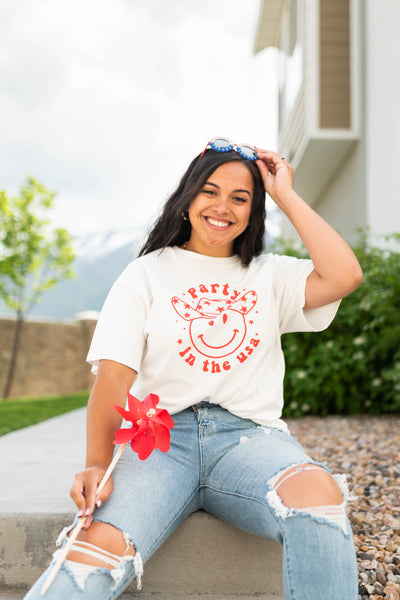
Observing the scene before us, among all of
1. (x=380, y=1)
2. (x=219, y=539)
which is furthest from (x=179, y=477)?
(x=380, y=1)

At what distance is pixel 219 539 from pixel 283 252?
3.81 metres

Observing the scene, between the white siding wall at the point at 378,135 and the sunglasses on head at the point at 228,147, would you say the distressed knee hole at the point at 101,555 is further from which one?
the white siding wall at the point at 378,135

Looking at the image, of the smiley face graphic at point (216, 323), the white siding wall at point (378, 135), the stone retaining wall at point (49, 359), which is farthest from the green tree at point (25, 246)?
the smiley face graphic at point (216, 323)

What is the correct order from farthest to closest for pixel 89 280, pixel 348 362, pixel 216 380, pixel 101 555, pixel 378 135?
pixel 89 280, pixel 378 135, pixel 348 362, pixel 216 380, pixel 101 555

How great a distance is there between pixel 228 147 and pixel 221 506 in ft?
3.87

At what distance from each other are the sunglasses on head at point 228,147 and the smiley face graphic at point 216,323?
0.52 meters

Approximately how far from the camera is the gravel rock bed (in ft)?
6.00

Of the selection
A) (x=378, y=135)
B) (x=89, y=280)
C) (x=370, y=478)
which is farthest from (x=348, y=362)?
(x=89, y=280)

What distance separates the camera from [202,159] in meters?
1.99

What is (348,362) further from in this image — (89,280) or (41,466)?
(89,280)

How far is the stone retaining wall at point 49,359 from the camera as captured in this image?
1212 centimetres

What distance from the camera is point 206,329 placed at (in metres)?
1.81

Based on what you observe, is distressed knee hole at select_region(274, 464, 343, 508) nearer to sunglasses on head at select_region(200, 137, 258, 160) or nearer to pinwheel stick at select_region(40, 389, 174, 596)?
pinwheel stick at select_region(40, 389, 174, 596)

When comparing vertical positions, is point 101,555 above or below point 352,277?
below
